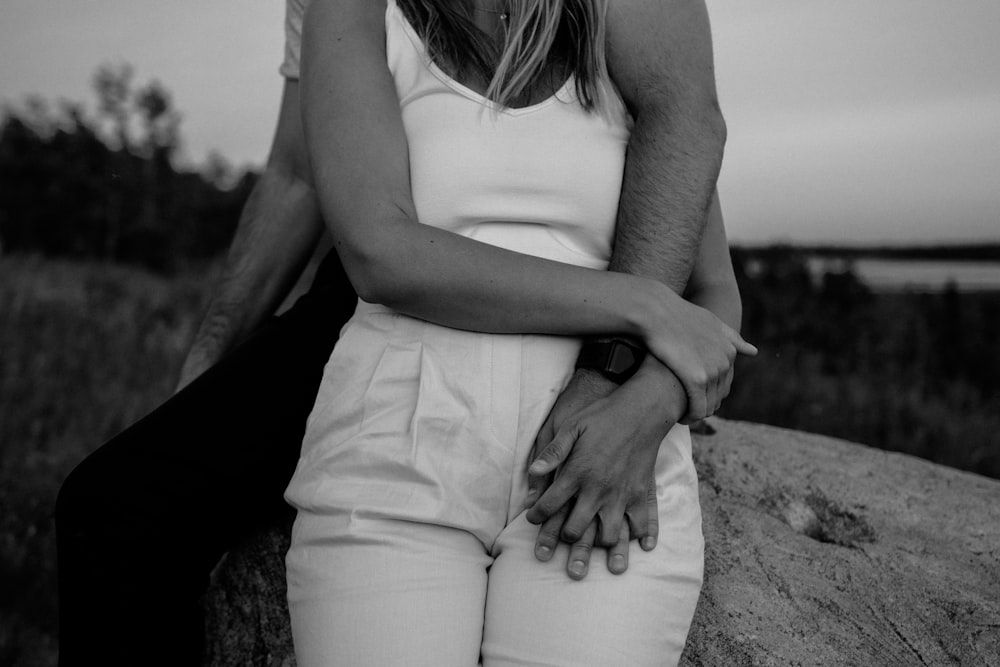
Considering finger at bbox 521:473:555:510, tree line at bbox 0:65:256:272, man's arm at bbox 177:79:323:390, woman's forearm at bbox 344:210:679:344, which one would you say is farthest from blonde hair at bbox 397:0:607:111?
tree line at bbox 0:65:256:272

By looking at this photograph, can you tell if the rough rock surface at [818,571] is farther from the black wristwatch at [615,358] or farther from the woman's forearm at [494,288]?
the woman's forearm at [494,288]

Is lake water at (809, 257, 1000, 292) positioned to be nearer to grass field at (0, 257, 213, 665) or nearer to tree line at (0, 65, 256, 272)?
grass field at (0, 257, 213, 665)

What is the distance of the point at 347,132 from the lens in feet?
5.49

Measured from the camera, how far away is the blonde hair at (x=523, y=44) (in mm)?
1707

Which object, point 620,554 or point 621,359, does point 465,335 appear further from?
point 620,554

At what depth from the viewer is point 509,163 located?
165 cm

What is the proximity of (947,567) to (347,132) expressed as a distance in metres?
1.79

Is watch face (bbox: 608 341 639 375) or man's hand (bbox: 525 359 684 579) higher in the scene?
watch face (bbox: 608 341 639 375)

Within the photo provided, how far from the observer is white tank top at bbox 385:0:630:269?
5.44 ft

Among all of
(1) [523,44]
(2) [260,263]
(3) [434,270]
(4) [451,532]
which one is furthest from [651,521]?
(2) [260,263]

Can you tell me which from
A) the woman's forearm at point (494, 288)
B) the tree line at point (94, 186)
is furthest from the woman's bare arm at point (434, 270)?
the tree line at point (94, 186)

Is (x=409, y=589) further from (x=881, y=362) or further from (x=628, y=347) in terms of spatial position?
(x=881, y=362)

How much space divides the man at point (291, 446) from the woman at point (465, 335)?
0.07m

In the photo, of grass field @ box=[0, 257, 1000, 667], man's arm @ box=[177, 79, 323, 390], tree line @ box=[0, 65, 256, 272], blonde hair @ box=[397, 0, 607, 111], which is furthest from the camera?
tree line @ box=[0, 65, 256, 272]
